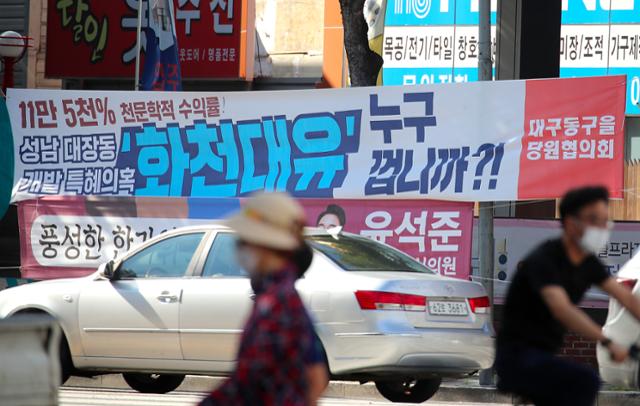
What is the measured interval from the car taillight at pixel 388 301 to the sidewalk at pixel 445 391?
2628 mm

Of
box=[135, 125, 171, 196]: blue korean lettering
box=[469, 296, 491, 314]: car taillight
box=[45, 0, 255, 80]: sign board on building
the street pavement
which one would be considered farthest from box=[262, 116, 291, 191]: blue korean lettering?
box=[45, 0, 255, 80]: sign board on building

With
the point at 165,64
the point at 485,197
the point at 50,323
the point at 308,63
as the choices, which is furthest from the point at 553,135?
the point at 308,63

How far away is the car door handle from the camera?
429 inches

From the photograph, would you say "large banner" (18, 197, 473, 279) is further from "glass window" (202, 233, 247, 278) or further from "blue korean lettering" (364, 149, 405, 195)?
"glass window" (202, 233, 247, 278)

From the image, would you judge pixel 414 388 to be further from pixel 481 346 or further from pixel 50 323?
pixel 50 323

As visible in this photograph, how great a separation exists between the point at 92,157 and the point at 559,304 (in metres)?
9.81

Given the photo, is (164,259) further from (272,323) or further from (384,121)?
(272,323)

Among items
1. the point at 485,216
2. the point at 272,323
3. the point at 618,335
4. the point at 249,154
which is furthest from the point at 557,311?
the point at 249,154

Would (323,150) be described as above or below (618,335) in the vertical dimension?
above

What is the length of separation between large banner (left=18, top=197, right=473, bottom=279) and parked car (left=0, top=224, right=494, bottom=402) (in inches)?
79.1

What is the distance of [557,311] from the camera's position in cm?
569

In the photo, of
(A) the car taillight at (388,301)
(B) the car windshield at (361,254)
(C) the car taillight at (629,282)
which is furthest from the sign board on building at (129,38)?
(C) the car taillight at (629,282)

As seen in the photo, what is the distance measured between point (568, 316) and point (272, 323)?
165 cm

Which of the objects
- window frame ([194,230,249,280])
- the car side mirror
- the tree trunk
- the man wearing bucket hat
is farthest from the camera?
the tree trunk
